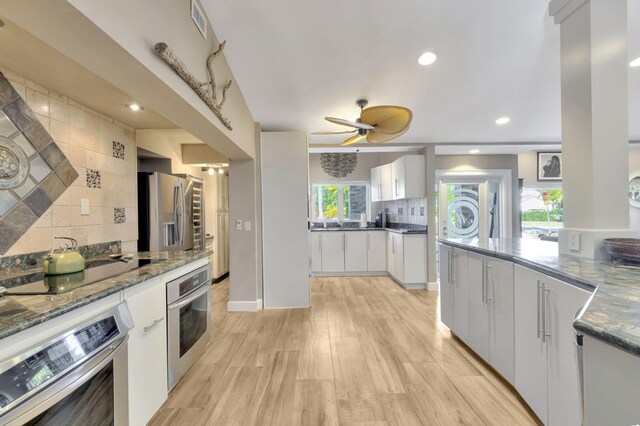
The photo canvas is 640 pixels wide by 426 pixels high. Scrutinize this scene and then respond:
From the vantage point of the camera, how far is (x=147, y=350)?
146 centimetres

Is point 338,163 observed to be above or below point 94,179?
above

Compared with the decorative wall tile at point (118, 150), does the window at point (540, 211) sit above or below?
below

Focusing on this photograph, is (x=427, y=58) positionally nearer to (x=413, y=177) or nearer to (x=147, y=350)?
(x=413, y=177)

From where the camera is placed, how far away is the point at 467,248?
2.20 m

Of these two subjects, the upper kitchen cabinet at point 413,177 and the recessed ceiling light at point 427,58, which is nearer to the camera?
the recessed ceiling light at point 427,58

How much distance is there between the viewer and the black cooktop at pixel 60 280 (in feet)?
3.78

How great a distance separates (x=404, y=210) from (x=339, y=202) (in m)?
1.47

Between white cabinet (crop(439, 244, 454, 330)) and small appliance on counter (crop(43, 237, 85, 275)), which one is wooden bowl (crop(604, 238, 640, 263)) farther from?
small appliance on counter (crop(43, 237, 85, 275))

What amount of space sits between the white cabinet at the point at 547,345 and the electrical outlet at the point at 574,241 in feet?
1.21

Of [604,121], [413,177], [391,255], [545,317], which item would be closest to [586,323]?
[545,317]

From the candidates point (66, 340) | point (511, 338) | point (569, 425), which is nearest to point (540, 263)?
point (511, 338)

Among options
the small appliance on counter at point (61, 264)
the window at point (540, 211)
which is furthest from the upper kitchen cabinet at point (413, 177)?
the small appliance on counter at point (61, 264)

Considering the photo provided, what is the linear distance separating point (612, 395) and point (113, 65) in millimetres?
2018

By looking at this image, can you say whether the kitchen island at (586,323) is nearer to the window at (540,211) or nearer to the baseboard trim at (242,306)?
the baseboard trim at (242,306)
